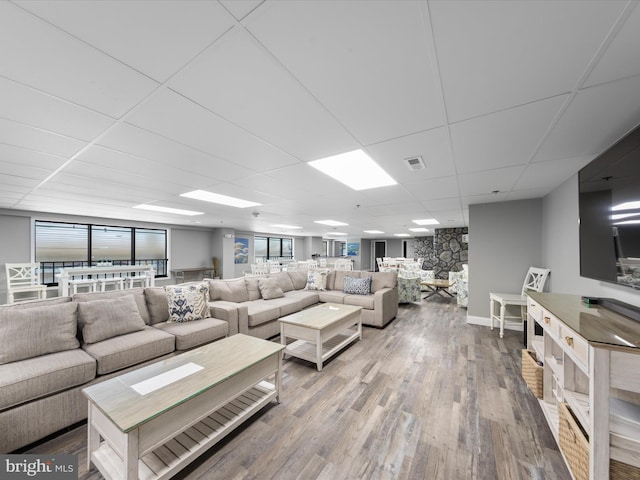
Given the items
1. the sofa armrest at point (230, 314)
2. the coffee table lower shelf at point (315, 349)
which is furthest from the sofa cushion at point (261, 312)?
the coffee table lower shelf at point (315, 349)

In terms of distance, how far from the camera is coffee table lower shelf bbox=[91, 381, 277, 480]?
1.40m

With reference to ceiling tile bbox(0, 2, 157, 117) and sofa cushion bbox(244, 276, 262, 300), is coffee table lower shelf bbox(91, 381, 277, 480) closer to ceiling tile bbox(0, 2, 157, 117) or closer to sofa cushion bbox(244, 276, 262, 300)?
ceiling tile bbox(0, 2, 157, 117)

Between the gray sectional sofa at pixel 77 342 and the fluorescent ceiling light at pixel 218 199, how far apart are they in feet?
5.09

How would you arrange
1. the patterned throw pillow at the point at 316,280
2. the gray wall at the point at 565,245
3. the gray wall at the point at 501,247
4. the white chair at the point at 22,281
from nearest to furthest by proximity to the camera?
the gray wall at the point at 565,245 → the gray wall at the point at 501,247 → the white chair at the point at 22,281 → the patterned throw pillow at the point at 316,280

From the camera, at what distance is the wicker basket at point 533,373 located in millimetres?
2061

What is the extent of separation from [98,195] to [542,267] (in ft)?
23.6

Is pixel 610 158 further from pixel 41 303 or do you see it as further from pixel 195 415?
pixel 41 303

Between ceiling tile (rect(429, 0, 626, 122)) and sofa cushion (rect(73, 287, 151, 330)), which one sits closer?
ceiling tile (rect(429, 0, 626, 122))

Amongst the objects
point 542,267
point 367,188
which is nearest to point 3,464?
point 367,188

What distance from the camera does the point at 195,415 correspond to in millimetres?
1538

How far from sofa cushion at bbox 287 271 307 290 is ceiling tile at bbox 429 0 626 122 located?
4564 mm

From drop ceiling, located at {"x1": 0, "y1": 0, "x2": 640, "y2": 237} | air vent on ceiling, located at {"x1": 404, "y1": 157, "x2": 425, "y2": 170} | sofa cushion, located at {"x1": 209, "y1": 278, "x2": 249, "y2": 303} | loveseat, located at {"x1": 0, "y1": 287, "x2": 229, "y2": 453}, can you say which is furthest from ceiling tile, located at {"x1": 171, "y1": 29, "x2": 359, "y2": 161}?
sofa cushion, located at {"x1": 209, "y1": 278, "x2": 249, "y2": 303}

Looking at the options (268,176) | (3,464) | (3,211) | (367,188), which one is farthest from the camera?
(3,211)

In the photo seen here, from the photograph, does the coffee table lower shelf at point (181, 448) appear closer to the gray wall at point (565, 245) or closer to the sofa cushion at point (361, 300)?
the sofa cushion at point (361, 300)
